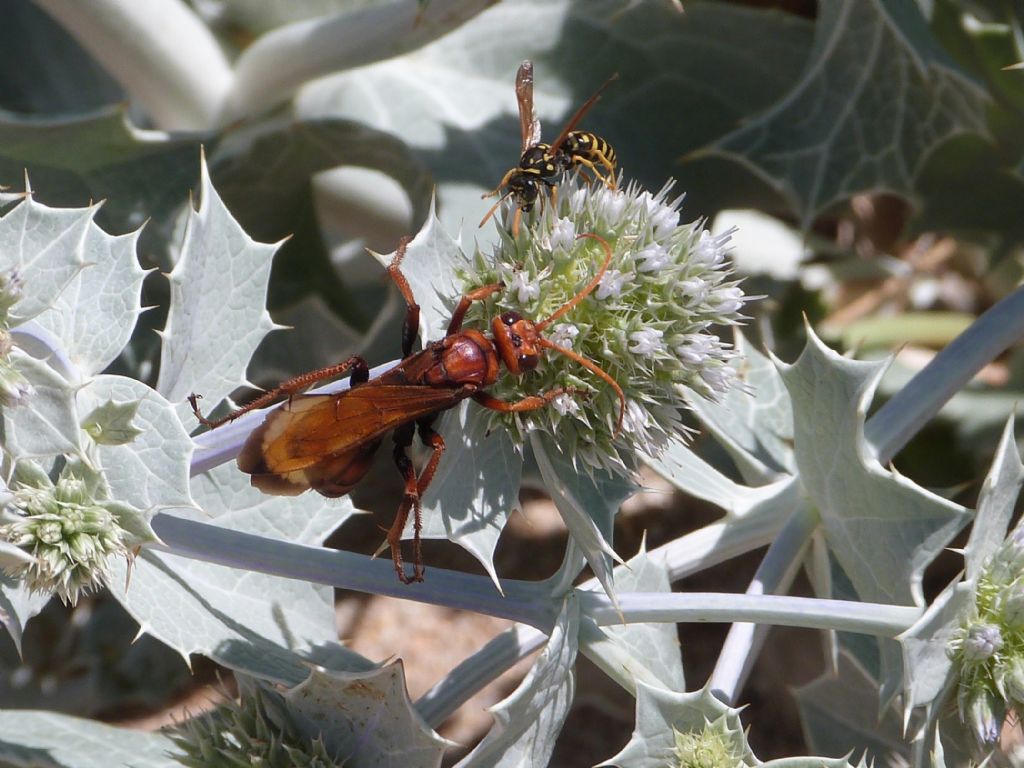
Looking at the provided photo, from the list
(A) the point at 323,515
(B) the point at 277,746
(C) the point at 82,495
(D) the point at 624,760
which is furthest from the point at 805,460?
Answer: (C) the point at 82,495

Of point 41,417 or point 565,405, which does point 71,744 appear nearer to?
point 41,417

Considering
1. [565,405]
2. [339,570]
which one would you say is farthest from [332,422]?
[565,405]

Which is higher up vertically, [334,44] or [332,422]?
[334,44]

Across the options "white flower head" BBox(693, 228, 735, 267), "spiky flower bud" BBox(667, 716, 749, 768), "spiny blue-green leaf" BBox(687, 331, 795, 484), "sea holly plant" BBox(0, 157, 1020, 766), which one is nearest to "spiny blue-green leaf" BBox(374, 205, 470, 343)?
"sea holly plant" BBox(0, 157, 1020, 766)

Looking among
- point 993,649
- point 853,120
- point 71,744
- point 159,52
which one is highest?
point 159,52

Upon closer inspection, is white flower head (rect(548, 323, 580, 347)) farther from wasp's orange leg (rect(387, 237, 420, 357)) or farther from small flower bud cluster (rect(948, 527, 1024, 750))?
small flower bud cluster (rect(948, 527, 1024, 750))

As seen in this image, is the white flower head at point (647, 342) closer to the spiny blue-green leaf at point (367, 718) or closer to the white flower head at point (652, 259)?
the white flower head at point (652, 259)
